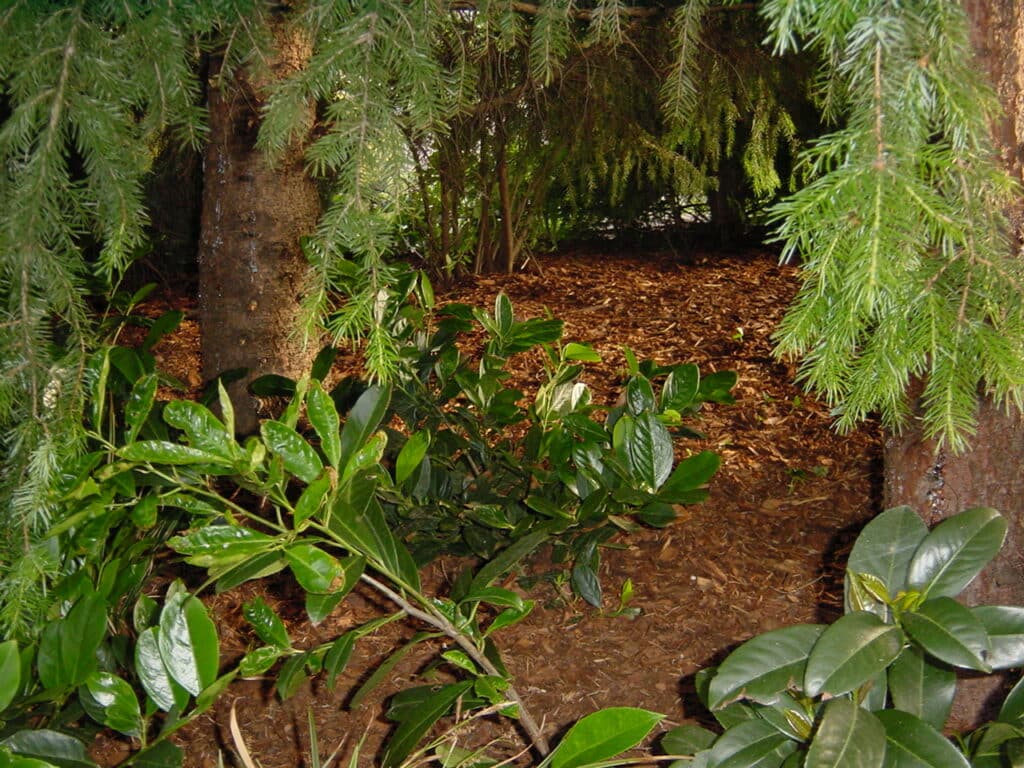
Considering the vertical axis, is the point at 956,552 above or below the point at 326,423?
below

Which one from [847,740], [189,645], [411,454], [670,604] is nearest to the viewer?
[847,740]

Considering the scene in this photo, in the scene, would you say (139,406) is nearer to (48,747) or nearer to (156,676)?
(156,676)

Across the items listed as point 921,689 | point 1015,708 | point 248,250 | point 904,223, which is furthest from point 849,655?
point 248,250

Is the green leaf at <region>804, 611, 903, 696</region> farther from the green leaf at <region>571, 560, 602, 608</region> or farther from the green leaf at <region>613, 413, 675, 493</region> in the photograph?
the green leaf at <region>571, 560, 602, 608</region>

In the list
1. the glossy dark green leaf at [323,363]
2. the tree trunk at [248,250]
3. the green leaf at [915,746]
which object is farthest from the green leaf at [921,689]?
the tree trunk at [248,250]

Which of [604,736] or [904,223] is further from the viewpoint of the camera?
[604,736]

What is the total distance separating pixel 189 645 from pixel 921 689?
1.22m

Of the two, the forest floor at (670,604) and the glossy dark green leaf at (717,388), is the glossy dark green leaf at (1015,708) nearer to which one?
the forest floor at (670,604)

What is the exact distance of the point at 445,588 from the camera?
9.61ft

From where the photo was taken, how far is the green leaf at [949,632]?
135cm

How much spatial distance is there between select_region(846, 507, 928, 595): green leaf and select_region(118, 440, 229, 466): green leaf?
1.08 metres

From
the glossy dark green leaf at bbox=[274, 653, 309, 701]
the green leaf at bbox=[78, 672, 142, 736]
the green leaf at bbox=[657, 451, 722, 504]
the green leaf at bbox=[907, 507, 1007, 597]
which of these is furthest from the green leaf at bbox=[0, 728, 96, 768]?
the green leaf at bbox=[907, 507, 1007, 597]

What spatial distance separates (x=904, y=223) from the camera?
44.7 inches

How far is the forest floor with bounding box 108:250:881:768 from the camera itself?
2502mm
